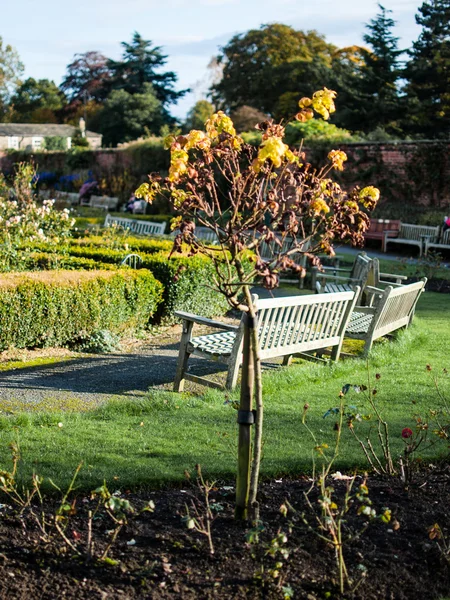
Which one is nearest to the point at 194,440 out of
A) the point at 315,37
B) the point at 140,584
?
the point at 140,584

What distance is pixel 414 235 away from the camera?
20656mm

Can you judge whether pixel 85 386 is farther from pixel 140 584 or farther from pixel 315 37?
pixel 315 37

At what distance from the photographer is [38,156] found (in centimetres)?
4169

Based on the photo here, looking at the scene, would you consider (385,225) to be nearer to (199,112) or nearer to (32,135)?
(199,112)

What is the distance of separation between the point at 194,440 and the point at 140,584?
6.25ft

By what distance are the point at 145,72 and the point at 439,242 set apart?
148 feet

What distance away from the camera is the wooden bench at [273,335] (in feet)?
19.7

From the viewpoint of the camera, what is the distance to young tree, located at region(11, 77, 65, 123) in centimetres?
7200

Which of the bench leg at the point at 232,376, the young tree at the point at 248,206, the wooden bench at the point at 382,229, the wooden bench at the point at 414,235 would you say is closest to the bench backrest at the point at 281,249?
the young tree at the point at 248,206

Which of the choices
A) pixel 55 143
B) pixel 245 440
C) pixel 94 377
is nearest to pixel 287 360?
pixel 94 377

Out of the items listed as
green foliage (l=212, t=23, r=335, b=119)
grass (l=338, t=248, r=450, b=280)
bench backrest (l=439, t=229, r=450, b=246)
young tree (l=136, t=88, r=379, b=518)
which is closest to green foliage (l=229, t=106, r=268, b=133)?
green foliage (l=212, t=23, r=335, b=119)

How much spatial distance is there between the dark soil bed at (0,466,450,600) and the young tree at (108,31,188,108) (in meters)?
57.1

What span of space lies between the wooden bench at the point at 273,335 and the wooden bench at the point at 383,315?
1.33ft

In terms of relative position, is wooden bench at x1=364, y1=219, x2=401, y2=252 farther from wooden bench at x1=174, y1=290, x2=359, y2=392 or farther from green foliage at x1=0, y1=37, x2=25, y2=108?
green foliage at x1=0, y1=37, x2=25, y2=108
